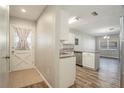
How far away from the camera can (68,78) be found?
257cm

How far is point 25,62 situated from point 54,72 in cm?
272

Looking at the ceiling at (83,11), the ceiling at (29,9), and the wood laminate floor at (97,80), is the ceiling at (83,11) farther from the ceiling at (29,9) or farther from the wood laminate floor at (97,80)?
the wood laminate floor at (97,80)

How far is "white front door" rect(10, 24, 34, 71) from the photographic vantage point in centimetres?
411

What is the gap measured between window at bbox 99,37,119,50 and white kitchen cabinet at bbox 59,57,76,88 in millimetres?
7696

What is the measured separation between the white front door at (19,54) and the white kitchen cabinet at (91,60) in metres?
2.81

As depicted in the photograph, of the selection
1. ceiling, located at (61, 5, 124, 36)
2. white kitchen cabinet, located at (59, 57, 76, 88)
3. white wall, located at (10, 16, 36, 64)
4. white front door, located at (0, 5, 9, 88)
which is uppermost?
ceiling, located at (61, 5, 124, 36)

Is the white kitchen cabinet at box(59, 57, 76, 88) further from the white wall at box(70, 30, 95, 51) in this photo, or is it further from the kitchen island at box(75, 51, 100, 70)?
the white wall at box(70, 30, 95, 51)

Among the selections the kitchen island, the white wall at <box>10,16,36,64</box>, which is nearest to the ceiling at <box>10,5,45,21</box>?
the white wall at <box>10,16,36,64</box>

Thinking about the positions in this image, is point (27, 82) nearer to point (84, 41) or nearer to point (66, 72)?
point (66, 72)

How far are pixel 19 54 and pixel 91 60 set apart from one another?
3.52m

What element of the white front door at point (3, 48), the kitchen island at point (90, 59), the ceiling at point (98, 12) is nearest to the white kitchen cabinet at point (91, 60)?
the kitchen island at point (90, 59)

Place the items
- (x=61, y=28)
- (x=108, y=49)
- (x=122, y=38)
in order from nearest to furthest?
(x=122, y=38), (x=61, y=28), (x=108, y=49)
